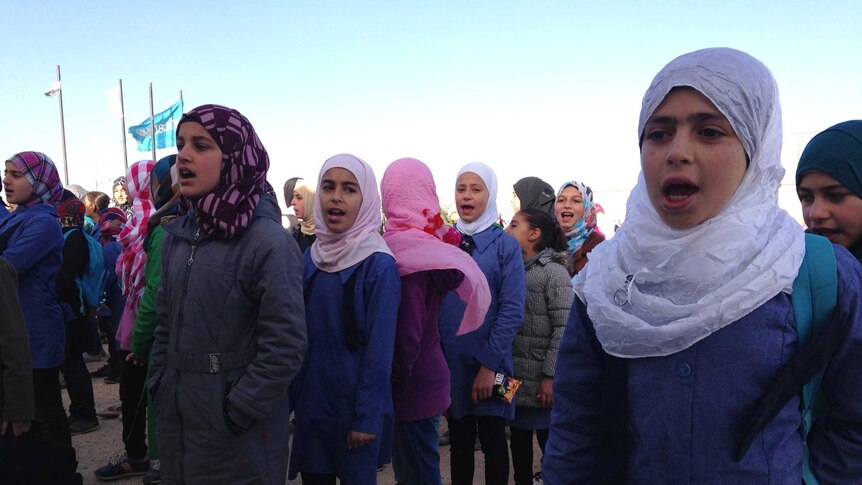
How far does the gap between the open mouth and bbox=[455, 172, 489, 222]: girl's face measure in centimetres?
265

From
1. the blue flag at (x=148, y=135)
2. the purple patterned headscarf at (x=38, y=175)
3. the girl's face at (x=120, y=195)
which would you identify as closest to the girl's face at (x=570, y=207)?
the purple patterned headscarf at (x=38, y=175)

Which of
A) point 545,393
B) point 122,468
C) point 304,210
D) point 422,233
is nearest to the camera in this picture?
point 422,233

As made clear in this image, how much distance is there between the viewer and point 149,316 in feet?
9.45

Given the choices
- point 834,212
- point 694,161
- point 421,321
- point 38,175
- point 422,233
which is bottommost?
point 421,321

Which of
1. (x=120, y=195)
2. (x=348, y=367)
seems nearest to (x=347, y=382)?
(x=348, y=367)

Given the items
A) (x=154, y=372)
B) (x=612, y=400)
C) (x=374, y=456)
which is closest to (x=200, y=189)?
(x=154, y=372)

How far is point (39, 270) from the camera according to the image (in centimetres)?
377

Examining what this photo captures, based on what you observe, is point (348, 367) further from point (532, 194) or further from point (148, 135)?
point (148, 135)

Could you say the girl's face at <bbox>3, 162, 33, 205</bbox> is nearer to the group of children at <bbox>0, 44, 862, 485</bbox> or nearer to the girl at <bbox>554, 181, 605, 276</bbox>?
the group of children at <bbox>0, 44, 862, 485</bbox>

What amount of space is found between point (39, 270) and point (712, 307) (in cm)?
402

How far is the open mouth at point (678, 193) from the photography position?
4.21ft

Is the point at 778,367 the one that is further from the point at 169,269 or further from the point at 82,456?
the point at 82,456

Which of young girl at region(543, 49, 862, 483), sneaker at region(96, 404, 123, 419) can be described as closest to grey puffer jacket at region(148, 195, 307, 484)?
young girl at region(543, 49, 862, 483)

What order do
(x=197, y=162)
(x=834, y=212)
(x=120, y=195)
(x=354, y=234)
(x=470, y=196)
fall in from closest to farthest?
(x=834, y=212), (x=197, y=162), (x=354, y=234), (x=470, y=196), (x=120, y=195)
